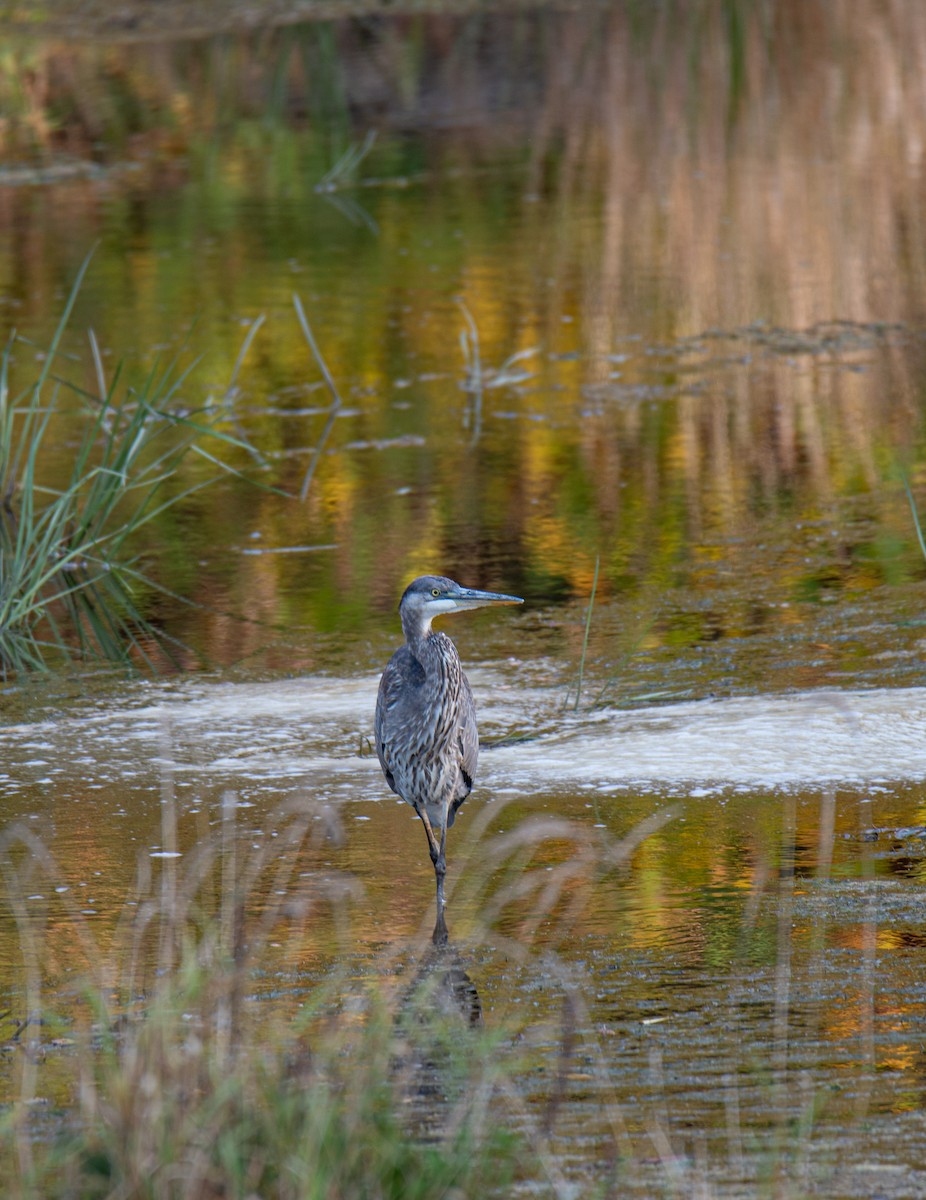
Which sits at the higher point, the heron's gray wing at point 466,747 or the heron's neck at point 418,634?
the heron's neck at point 418,634

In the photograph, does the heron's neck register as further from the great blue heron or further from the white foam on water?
the white foam on water

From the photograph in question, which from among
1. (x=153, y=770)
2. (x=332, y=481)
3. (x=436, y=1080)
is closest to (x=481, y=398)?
(x=332, y=481)

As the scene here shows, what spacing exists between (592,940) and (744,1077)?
3.00 ft

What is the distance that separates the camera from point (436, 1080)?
4.30 meters

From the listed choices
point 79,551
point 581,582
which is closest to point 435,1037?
point 79,551

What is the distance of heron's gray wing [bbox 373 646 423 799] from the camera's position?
18.9ft

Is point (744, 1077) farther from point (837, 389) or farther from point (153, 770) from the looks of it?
point (837, 389)

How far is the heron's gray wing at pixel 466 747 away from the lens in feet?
18.8

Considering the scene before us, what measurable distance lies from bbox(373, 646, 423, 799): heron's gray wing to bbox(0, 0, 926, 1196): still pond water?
1.03 ft

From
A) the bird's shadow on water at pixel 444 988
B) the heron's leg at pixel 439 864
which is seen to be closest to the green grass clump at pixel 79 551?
the heron's leg at pixel 439 864

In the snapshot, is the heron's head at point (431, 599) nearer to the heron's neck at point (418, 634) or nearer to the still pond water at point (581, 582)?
the heron's neck at point (418, 634)

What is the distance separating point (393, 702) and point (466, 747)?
26cm

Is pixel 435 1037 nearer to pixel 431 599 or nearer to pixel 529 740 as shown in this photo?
pixel 431 599

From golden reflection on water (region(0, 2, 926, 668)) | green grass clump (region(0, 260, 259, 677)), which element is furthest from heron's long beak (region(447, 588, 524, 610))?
green grass clump (region(0, 260, 259, 677))
